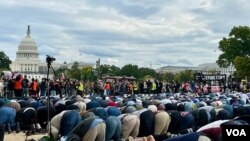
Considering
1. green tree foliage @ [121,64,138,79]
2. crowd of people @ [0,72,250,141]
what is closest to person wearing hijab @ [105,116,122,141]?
crowd of people @ [0,72,250,141]

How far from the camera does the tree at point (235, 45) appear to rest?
84.2 meters

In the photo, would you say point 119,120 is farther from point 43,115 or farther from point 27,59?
point 27,59

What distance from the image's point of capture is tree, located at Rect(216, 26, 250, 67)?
84250 mm

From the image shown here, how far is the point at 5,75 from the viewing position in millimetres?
28172

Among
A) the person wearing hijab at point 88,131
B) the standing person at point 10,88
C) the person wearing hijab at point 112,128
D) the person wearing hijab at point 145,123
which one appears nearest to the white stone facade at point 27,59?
the standing person at point 10,88

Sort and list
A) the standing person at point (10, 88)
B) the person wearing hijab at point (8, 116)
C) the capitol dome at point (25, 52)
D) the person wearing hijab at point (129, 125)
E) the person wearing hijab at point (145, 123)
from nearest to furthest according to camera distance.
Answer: the person wearing hijab at point (129, 125) < the person wearing hijab at point (145, 123) < the person wearing hijab at point (8, 116) < the standing person at point (10, 88) < the capitol dome at point (25, 52)

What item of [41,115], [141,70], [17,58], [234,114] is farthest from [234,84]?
[17,58]

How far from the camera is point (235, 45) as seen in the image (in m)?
84.3

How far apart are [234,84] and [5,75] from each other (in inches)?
911

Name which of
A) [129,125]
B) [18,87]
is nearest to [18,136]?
[129,125]

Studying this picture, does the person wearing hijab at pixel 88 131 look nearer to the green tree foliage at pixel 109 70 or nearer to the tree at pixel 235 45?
the tree at pixel 235 45

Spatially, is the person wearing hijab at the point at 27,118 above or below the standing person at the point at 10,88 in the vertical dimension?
below

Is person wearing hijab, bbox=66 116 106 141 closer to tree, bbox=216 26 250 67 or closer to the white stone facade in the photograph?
tree, bbox=216 26 250 67

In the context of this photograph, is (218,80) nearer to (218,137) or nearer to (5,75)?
(5,75)
